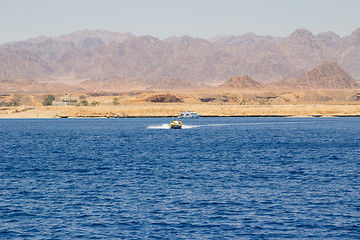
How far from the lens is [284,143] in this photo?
4707 inches

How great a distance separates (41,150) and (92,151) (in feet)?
35.0

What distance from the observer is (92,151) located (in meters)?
103

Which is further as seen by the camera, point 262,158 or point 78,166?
point 262,158

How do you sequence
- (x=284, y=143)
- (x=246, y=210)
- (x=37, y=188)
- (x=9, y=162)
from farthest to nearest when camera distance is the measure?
(x=284, y=143) < (x=9, y=162) < (x=37, y=188) < (x=246, y=210)

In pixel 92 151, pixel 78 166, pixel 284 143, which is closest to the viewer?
pixel 78 166

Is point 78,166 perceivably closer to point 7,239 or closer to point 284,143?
point 7,239

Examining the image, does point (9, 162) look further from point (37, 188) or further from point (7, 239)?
point (7, 239)

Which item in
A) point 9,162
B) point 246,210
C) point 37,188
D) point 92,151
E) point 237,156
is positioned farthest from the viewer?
point 92,151

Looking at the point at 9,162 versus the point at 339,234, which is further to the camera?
the point at 9,162

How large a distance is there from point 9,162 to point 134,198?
37230 millimetres

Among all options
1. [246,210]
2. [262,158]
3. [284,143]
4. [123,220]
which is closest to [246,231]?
[246,210]

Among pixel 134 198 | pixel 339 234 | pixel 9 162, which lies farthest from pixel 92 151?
pixel 339 234

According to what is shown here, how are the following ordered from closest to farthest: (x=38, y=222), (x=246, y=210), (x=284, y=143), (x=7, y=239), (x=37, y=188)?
(x=7, y=239) < (x=38, y=222) < (x=246, y=210) < (x=37, y=188) < (x=284, y=143)

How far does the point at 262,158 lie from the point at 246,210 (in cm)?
4071
